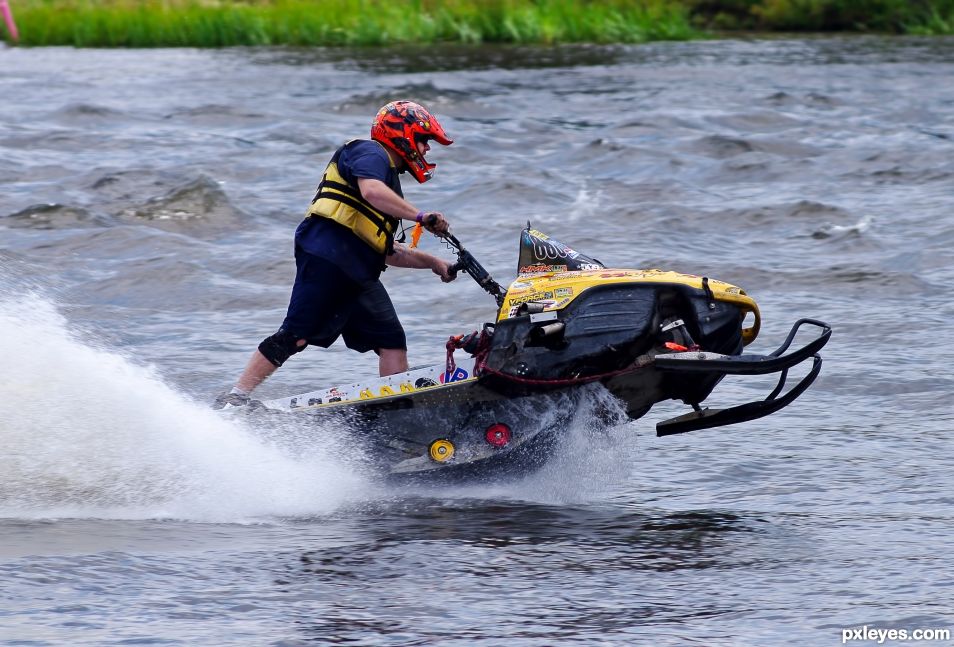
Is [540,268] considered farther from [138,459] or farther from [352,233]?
[138,459]

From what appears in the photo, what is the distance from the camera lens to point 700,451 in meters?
8.88

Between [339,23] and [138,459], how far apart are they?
2596 centimetres

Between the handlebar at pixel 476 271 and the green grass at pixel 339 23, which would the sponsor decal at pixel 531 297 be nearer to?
the handlebar at pixel 476 271

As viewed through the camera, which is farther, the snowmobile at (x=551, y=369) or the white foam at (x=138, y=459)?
the white foam at (x=138, y=459)

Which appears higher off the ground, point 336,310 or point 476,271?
point 476,271

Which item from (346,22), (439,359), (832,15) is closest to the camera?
(439,359)

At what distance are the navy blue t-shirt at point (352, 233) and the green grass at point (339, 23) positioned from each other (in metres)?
25.1

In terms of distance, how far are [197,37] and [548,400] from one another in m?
26.6

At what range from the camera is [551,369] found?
7.11 metres

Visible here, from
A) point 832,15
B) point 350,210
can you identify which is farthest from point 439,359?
point 832,15

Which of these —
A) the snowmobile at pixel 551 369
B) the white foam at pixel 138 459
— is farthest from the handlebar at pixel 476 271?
the white foam at pixel 138 459

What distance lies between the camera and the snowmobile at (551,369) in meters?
6.95

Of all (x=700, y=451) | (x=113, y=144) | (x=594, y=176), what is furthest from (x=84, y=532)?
(x=113, y=144)

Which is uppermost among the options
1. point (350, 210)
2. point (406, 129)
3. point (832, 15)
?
point (832, 15)
